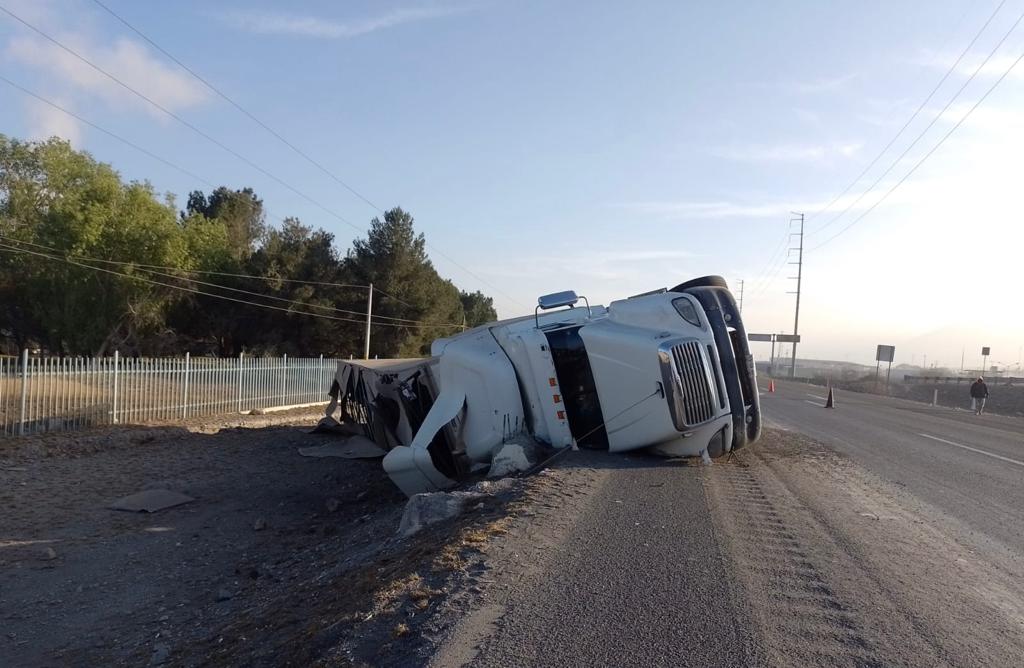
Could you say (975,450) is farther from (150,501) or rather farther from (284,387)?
(284,387)

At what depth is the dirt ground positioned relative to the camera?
4340 millimetres

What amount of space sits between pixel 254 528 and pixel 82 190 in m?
35.0

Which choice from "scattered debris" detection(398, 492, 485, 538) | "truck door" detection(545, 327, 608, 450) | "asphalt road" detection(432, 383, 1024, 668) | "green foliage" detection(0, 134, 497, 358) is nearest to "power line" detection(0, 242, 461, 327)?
"green foliage" detection(0, 134, 497, 358)

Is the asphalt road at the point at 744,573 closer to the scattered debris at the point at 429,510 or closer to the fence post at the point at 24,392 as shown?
the scattered debris at the point at 429,510

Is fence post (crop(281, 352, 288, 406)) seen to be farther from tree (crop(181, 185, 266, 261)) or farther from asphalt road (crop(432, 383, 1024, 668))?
tree (crop(181, 185, 266, 261))

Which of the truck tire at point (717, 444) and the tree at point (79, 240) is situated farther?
the tree at point (79, 240)

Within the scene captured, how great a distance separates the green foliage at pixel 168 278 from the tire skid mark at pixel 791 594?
36.9 meters

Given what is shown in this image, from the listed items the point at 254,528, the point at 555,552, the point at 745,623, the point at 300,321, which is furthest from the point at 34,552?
the point at 300,321

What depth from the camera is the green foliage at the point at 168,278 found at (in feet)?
121

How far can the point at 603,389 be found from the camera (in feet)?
27.7

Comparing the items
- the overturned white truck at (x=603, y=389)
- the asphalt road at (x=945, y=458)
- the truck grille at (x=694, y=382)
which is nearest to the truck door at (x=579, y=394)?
the overturned white truck at (x=603, y=389)

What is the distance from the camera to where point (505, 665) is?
336 cm

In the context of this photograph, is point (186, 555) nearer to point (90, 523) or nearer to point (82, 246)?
point (90, 523)

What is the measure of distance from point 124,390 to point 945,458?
1583 centimetres
